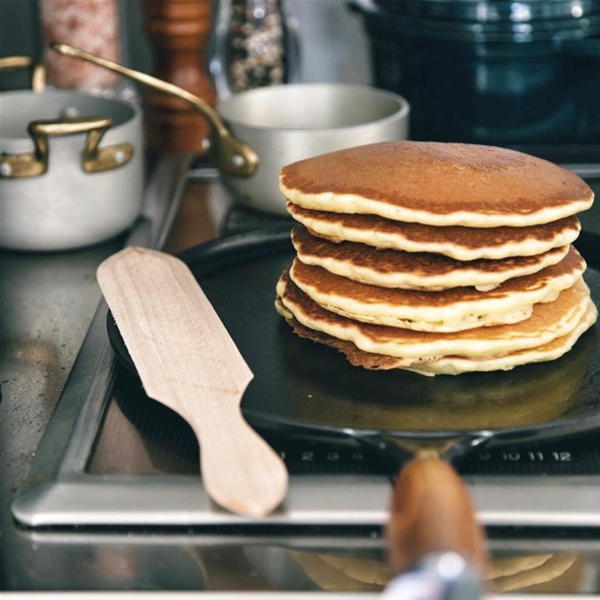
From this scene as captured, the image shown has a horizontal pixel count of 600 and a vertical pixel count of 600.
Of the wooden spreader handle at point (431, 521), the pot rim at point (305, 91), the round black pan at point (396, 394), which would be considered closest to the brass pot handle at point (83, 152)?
the pot rim at point (305, 91)

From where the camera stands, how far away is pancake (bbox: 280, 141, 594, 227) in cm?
70

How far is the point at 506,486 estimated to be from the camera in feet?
1.98

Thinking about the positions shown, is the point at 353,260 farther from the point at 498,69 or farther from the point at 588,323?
the point at 498,69

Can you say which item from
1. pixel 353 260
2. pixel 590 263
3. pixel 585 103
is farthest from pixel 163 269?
pixel 585 103

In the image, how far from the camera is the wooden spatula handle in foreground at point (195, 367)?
0.56 meters

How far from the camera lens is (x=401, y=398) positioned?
0.70 meters

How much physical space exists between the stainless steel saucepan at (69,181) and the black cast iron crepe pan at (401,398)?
222mm

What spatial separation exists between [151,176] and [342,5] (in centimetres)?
49

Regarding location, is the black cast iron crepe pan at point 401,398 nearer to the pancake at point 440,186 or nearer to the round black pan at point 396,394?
the round black pan at point 396,394

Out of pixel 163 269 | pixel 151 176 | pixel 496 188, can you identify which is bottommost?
pixel 151 176

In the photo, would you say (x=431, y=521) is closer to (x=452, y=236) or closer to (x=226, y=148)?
(x=452, y=236)

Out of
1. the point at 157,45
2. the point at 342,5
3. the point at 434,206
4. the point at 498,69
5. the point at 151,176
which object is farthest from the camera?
the point at 342,5

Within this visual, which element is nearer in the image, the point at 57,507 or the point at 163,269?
the point at 57,507

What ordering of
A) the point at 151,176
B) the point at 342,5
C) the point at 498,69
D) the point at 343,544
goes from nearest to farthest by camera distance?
the point at 343,544 < the point at 498,69 < the point at 151,176 < the point at 342,5
